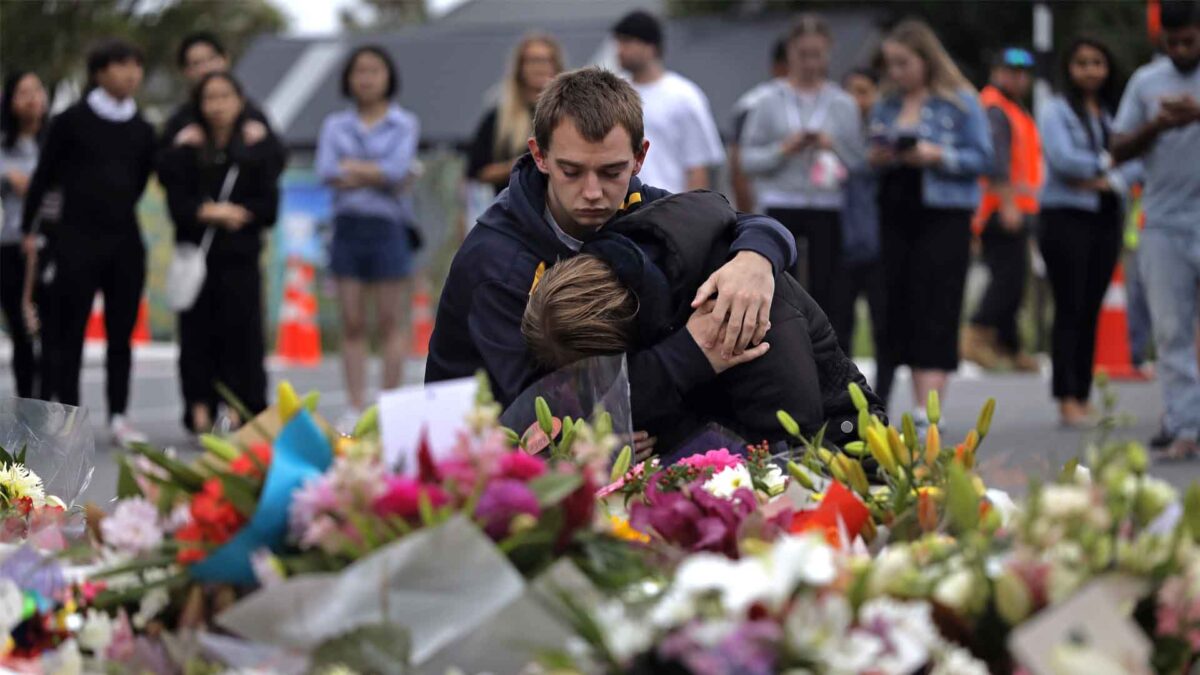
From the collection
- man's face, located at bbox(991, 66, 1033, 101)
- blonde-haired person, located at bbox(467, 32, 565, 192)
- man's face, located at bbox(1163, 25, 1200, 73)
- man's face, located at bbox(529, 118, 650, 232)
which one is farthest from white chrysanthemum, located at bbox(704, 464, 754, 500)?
man's face, located at bbox(991, 66, 1033, 101)

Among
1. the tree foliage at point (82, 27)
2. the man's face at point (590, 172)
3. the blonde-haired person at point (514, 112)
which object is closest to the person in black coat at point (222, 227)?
the blonde-haired person at point (514, 112)

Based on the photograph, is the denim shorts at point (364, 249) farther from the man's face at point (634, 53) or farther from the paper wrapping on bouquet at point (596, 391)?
the paper wrapping on bouquet at point (596, 391)

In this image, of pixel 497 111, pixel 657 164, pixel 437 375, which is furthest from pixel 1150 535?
pixel 497 111

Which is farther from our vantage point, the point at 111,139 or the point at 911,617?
the point at 111,139

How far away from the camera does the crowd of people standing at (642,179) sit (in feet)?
29.4

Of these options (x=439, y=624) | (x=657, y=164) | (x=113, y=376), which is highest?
(x=439, y=624)

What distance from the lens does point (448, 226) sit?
19953 mm

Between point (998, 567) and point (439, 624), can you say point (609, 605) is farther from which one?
point (998, 567)

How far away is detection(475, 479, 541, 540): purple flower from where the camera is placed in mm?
1989

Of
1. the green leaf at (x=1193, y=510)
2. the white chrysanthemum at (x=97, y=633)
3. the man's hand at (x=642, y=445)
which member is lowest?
→ the man's hand at (x=642, y=445)

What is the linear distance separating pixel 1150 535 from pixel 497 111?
797 cm

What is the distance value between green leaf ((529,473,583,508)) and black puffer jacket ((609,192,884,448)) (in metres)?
1.42

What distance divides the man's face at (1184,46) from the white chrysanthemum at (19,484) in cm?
604

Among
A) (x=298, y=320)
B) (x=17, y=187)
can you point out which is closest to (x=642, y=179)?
(x=17, y=187)
